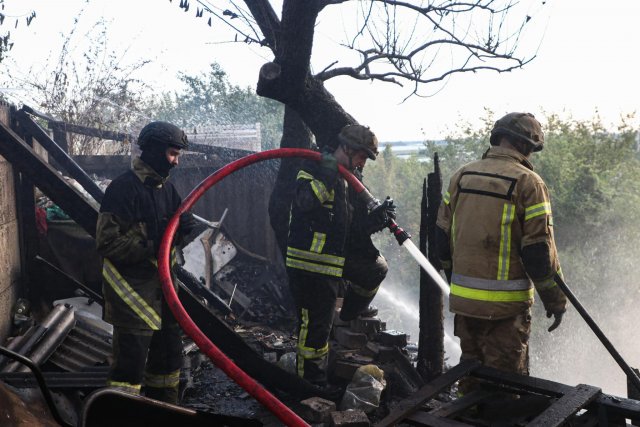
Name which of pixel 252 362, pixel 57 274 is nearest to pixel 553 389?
pixel 252 362

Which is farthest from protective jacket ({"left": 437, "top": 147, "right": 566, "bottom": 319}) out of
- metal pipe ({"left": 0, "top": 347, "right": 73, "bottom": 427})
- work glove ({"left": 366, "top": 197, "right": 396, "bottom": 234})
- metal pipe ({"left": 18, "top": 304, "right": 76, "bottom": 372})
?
metal pipe ({"left": 18, "top": 304, "right": 76, "bottom": 372})

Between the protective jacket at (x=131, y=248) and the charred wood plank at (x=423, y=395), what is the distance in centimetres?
195

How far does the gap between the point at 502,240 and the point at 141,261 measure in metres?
2.43

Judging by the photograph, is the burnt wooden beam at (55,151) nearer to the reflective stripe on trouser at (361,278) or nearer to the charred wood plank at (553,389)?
the reflective stripe on trouser at (361,278)

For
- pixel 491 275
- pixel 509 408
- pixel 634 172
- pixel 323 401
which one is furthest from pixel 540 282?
pixel 634 172

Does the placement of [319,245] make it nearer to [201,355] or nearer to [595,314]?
[201,355]

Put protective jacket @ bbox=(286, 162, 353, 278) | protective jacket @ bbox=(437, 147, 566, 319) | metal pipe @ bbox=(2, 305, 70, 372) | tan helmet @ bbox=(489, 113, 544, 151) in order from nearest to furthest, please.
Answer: protective jacket @ bbox=(437, 147, 566, 319)
tan helmet @ bbox=(489, 113, 544, 151)
metal pipe @ bbox=(2, 305, 70, 372)
protective jacket @ bbox=(286, 162, 353, 278)

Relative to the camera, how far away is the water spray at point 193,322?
2915mm

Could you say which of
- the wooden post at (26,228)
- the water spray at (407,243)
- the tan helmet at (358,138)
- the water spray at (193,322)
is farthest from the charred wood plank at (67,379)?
the tan helmet at (358,138)

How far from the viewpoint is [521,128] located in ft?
12.7

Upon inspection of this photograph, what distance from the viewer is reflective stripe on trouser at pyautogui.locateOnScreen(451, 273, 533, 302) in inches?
148

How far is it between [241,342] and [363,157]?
6.52 ft

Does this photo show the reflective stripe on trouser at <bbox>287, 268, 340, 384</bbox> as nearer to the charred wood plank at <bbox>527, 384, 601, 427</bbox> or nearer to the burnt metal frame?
the burnt metal frame

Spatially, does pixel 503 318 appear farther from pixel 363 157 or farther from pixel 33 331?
pixel 33 331
